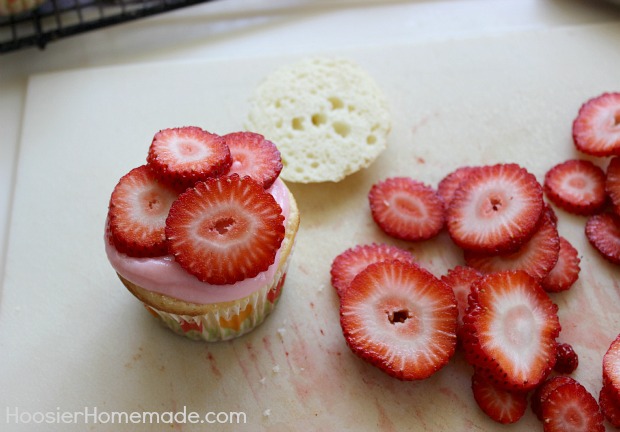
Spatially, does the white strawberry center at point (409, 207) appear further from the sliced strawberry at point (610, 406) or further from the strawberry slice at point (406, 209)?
the sliced strawberry at point (610, 406)

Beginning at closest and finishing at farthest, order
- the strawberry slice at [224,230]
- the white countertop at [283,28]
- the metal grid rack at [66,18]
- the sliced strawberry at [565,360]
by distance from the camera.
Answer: the strawberry slice at [224,230], the sliced strawberry at [565,360], the metal grid rack at [66,18], the white countertop at [283,28]

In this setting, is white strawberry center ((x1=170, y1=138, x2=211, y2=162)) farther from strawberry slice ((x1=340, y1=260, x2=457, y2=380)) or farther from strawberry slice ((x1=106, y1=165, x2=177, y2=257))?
strawberry slice ((x1=340, y1=260, x2=457, y2=380))

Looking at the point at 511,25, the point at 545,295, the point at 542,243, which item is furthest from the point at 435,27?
the point at 545,295

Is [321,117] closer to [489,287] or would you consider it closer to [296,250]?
[296,250]

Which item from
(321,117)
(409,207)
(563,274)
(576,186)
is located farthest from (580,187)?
(321,117)

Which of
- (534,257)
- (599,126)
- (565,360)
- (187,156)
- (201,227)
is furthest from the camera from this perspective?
(599,126)

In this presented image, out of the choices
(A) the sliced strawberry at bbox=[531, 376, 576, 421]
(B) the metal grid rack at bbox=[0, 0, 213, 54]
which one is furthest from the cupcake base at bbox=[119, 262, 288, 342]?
(B) the metal grid rack at bbox=[0, 0, 213, 54]

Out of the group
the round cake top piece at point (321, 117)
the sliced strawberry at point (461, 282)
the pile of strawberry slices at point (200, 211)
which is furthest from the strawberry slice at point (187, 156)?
the sliced strawberry at point (461, 282)
